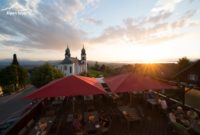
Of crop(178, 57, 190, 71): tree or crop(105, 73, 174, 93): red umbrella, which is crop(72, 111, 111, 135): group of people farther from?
crop(178, 57, 190, 71): tree

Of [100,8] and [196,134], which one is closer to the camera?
[196,134]

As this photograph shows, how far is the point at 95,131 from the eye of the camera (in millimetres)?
5512

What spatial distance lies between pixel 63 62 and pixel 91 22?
65776mm

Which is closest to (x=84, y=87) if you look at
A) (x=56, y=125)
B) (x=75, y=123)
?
(x=75, y=123)

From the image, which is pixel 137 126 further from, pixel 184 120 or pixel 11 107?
pixel 11 107

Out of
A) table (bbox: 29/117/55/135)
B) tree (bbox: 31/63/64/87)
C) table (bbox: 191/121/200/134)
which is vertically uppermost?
table (bbox: 191/121/200/134)

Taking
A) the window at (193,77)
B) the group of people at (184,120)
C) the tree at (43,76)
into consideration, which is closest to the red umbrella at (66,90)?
the group of people at (184,120)

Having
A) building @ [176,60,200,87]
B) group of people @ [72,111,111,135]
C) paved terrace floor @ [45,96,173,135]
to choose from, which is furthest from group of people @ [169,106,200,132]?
building @ [176,60,200,87]

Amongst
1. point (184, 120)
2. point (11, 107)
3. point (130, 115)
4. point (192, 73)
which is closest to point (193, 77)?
point (192, 73)

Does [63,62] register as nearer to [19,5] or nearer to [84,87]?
[19,5]
